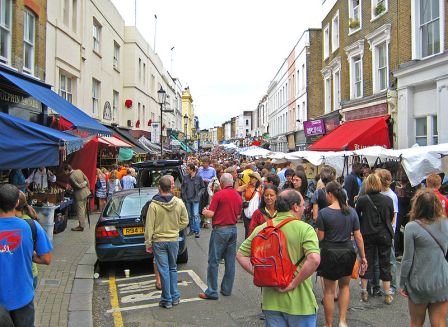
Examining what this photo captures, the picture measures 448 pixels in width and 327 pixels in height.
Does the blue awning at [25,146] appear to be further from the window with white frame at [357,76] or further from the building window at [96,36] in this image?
the window with white frame at [357,76]

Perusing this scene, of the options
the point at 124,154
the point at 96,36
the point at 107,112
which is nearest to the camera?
the point at 124,154

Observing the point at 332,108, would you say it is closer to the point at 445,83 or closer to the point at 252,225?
the point at 445,83

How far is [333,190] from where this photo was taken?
208 inches

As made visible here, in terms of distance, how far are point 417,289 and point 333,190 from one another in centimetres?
146

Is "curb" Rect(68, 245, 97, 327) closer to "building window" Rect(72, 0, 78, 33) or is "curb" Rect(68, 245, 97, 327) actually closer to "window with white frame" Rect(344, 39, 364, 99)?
"building window" Rect(72, 0, 78, 33)

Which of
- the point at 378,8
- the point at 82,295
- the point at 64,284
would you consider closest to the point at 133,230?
the point at 64,284

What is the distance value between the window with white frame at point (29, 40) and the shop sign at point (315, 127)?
16.3 metres

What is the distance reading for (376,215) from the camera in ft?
21.1

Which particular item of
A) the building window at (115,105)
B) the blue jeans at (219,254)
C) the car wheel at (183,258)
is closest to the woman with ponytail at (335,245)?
the blue jeans at (219,254)

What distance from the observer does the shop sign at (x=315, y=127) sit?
2522 centimetres

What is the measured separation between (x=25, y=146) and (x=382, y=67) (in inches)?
594

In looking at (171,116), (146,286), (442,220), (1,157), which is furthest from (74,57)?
(171,116)

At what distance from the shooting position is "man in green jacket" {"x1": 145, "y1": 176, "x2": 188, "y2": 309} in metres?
6.21

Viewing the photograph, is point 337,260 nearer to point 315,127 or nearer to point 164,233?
point 164,233
